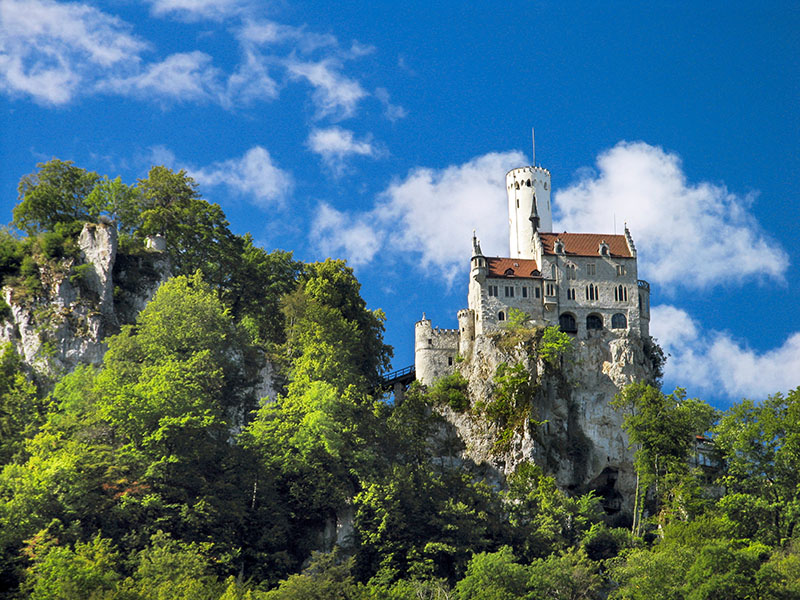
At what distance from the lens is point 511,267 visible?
3615 inches

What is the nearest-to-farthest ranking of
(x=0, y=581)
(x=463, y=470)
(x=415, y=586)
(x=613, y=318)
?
(x=0, y=581)
(x=415, y=586)
(x=463, y=470)
(x=613, y=318)

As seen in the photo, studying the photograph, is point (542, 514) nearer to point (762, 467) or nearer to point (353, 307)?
point (762, 467)

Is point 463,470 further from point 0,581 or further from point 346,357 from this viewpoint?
point 0,581

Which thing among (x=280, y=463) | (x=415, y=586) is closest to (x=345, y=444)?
(x=280, y=463)

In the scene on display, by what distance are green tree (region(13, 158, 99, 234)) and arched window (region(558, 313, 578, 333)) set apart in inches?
1263

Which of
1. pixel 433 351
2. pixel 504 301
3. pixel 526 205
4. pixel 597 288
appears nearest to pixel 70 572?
pixel 433 351

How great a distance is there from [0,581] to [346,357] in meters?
25.9

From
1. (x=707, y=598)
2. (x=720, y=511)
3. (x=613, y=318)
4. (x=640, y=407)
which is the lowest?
(x=707, y=598)

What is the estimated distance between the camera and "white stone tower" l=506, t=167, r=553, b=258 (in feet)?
318

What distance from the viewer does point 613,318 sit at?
90.8m

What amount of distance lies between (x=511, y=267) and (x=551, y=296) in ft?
11.5

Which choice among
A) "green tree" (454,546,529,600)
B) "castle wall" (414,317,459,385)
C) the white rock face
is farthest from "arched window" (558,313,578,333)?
the white rock face

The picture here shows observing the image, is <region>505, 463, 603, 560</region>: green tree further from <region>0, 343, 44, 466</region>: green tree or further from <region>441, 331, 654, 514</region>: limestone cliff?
<region>0, 343, 44, 466</region>: green tree

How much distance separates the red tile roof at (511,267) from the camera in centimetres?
9119
